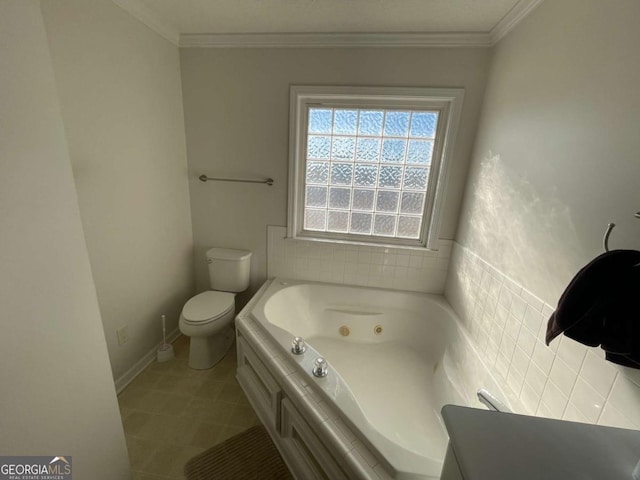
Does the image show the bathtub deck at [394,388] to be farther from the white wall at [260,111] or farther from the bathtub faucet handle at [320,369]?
the white wall at [260,111]

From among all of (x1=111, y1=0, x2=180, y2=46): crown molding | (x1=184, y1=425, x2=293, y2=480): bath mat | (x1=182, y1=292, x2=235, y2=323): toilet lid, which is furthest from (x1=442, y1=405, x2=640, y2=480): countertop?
(x1=111, y1=0, x2=180, y2=46): crown molding

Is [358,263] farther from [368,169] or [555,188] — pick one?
[555,188]

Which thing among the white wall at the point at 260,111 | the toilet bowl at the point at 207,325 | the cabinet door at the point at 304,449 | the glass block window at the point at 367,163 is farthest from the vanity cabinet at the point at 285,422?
the glass block window at the point at 367,163

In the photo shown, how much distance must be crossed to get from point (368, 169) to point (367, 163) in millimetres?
46

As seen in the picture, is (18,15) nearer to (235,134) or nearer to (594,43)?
(235,134)

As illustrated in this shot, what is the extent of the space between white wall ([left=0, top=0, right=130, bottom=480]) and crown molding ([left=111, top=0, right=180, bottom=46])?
3.44ft

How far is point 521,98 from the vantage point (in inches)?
52.4

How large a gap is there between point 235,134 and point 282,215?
2.33ft

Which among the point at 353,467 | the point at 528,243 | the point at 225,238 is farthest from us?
the point at 225,238

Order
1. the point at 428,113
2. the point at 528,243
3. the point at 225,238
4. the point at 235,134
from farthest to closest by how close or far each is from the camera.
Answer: the point at 225,238
the point at 235,134
the point at 428,113
the point at 528,243

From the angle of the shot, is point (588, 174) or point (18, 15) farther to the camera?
point (588, 174)

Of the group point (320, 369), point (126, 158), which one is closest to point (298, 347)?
point (320, 369)

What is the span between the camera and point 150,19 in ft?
5.25

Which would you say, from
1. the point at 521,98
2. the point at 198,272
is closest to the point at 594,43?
the point at 521,98
